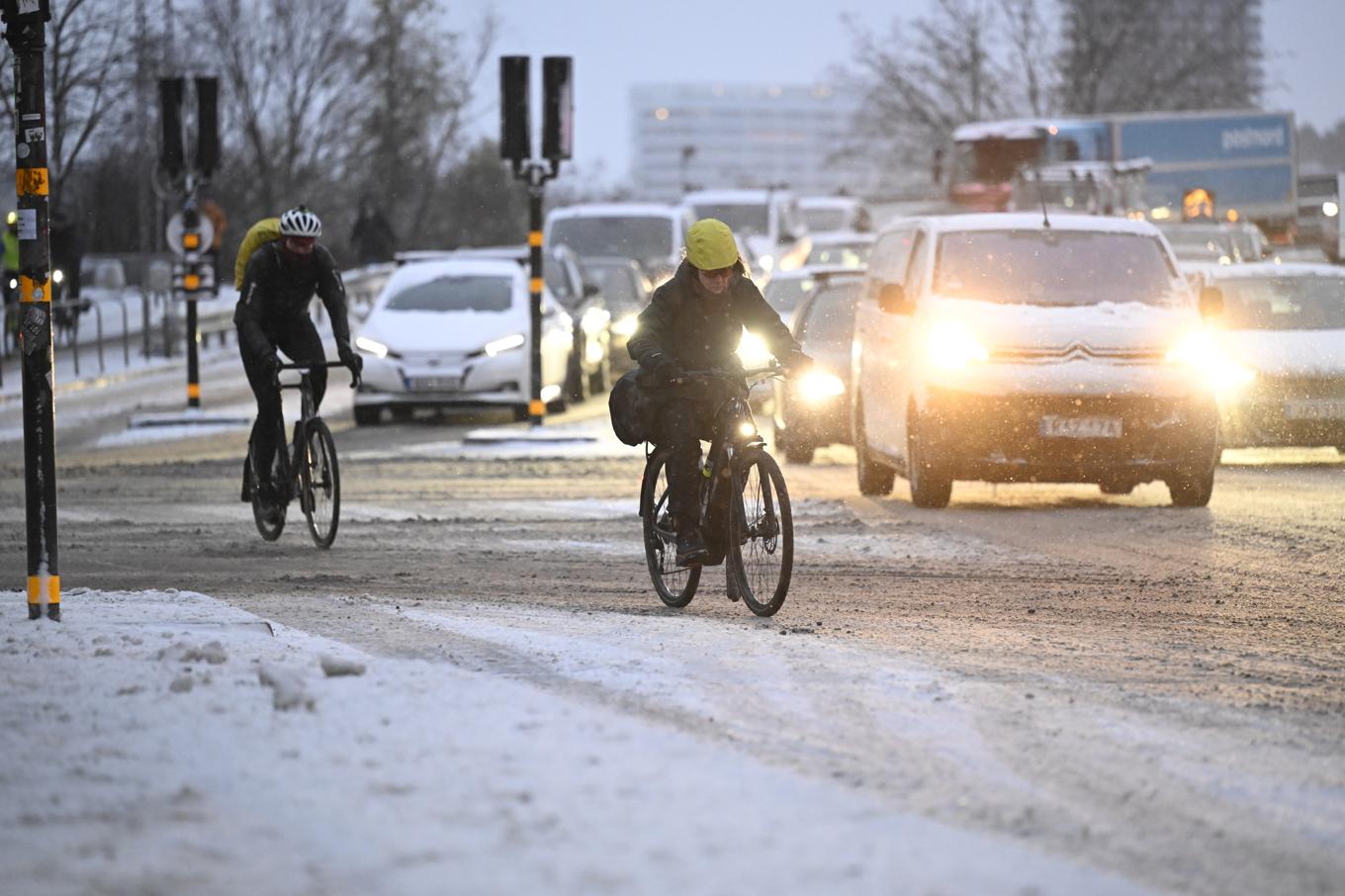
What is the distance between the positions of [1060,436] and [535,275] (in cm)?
800

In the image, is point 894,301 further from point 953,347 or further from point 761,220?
point 761,220

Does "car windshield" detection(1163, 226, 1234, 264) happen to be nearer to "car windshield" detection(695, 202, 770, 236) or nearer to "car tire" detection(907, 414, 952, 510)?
"car windshield" detection(695, 202, 770, 236)

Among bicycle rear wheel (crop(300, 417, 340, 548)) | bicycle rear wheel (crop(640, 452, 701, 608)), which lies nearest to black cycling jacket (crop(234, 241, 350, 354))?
bicycle rear wheel (crop(300, 417, 340, 548))

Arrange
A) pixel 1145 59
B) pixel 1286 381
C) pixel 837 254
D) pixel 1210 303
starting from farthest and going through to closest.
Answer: pixel 1145 59
pixel 837 254
pixel 1286 381
pixel 1210 303

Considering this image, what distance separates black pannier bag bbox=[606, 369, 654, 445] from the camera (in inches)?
388

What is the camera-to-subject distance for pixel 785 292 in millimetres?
24625

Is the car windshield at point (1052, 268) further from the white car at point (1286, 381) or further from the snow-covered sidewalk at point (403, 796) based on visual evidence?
the snow-covered sidewalk at point (403, 796)

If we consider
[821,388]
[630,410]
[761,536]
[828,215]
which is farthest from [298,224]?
[828,215]

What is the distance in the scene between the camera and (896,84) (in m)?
84.7

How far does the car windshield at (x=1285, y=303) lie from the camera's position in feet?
63.6

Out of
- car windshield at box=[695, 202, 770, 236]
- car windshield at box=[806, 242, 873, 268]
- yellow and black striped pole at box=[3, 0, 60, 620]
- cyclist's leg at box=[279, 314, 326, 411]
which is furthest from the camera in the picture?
car windshield at box=[695, 202, 770, 236]

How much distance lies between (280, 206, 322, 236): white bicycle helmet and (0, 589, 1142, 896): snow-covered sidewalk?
506 centimetres

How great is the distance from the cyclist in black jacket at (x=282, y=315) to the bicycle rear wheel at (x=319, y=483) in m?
0.18

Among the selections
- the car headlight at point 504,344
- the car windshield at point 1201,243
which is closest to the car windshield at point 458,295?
the car headlight at point 504,344
